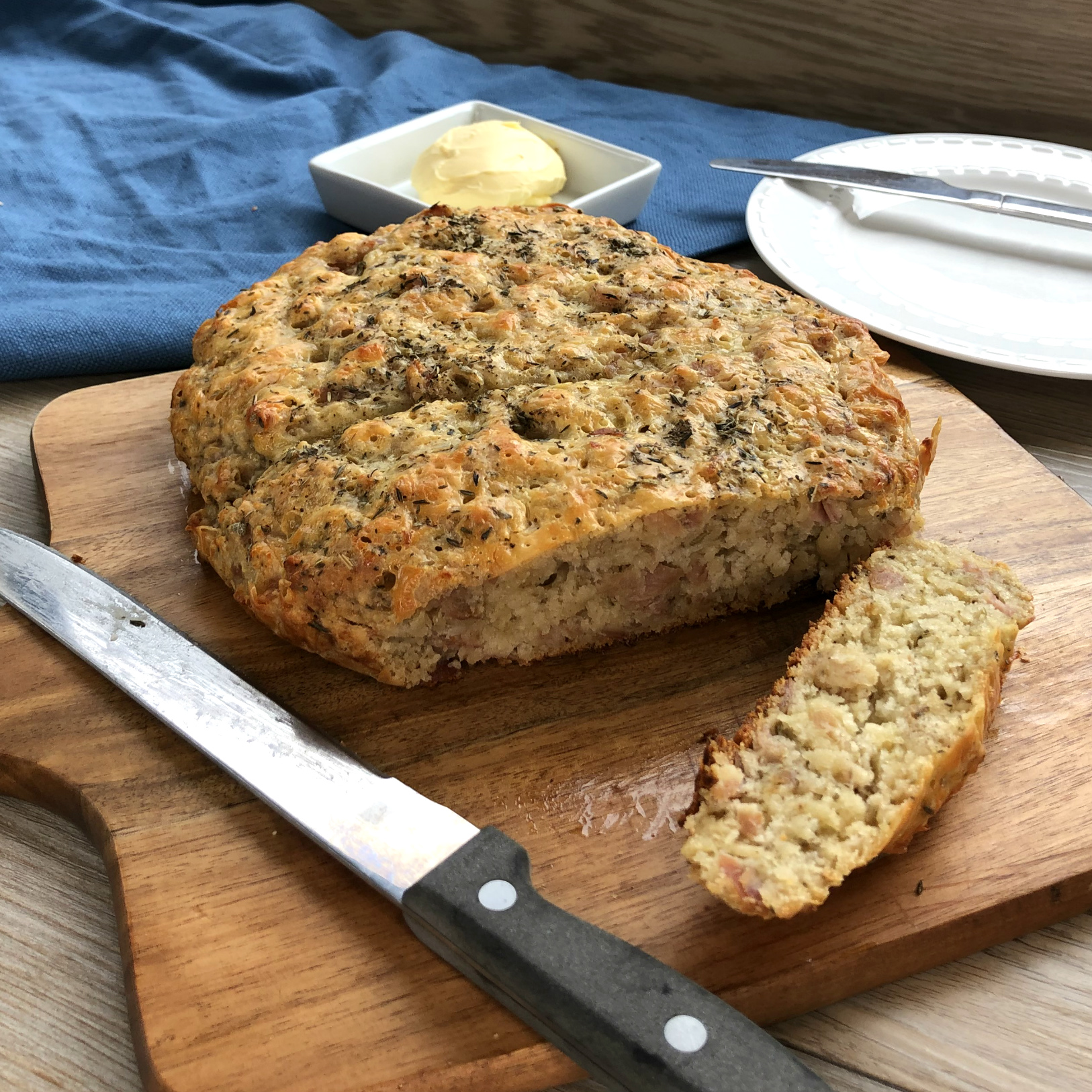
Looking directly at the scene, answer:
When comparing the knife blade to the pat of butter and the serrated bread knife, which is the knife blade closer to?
the pat of butter

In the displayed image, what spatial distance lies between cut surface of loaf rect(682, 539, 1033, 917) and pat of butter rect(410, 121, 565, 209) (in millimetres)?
3114

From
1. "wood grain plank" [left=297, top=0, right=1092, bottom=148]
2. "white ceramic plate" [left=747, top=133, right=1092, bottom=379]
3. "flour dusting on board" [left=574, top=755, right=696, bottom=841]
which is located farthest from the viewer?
"wood grain plank" [left=297, top=0, right=1092, bottom=148]

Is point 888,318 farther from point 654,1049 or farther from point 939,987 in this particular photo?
point 654,1049

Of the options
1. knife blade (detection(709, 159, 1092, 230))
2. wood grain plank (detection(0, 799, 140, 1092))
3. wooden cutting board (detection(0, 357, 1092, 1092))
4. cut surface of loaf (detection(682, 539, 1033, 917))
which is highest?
knife blade (detection(709, 159, 1092, 230))

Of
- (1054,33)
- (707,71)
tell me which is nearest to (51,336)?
(707,71)

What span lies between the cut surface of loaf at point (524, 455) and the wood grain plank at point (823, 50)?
377cm

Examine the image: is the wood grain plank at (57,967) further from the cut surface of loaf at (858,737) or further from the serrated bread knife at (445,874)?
the cut surface of loaf at (858,737)

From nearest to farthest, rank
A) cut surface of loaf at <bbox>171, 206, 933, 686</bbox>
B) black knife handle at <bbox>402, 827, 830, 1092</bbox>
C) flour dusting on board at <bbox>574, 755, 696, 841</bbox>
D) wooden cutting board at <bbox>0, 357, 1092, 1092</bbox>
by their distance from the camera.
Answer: black knife handle at <bbox>402, 827, 830, 1092</bbox> < wooden cutting board at <bbox>0, 357, 1092, 1092</bbox> < flour dusting on board at <bbox>574, 755, 696, 841</bbox> < cut surface of loaf at <bbox>171, 206, 933, 686</bbox>

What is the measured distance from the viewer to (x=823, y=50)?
267 inches

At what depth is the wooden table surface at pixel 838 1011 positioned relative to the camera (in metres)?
2.32

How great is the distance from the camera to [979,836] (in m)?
2.64

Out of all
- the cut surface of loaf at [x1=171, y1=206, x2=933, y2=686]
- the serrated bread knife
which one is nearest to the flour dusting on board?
the serrated bread knife

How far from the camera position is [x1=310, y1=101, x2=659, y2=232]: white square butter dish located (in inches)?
210

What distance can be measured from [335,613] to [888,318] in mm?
2827
